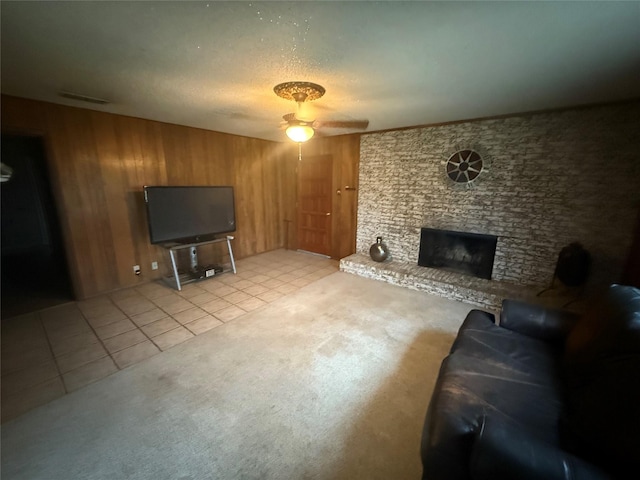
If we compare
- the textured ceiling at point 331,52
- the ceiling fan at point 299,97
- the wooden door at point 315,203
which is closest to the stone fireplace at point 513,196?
the textured ceiling at point 331,52

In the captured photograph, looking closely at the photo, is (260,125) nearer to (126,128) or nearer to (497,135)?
(126,128)

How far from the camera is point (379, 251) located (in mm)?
4309

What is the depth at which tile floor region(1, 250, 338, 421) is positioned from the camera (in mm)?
2031

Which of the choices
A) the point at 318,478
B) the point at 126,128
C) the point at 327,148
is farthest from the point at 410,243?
the point at 126,128

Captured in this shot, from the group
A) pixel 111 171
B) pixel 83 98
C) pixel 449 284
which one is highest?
pixel 83 98

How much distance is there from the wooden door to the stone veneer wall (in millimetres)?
1105

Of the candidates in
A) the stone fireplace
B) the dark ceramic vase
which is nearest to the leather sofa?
the stone fireplace

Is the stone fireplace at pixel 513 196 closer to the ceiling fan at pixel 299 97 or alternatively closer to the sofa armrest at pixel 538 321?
the sofa armrest at pixel 538 321

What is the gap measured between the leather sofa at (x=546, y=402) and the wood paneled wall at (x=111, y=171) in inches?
166

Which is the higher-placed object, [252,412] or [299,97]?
[299,97]

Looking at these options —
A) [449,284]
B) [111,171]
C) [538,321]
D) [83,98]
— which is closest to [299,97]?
[83,98]

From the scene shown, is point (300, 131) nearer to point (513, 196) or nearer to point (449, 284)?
→ point (449, 284)

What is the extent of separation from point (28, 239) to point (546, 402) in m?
9.11

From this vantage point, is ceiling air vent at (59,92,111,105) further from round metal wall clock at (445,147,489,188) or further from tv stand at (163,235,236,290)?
round metal wall clock at (445,147,489,188)
